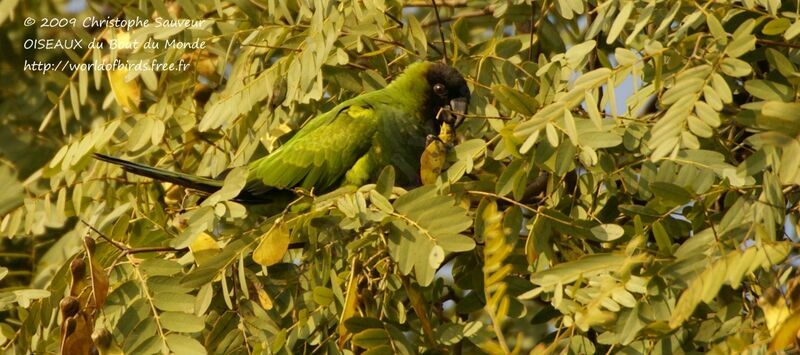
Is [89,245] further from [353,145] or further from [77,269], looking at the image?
[353,145]

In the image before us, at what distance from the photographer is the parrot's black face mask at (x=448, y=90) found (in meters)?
4.06

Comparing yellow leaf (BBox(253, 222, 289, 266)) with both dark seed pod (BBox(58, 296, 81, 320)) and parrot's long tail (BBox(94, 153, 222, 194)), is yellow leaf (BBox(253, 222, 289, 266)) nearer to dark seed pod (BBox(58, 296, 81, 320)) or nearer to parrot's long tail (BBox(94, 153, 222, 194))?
dark seed pod (BBox(58, 296, 81, 320))

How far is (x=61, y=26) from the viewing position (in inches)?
213

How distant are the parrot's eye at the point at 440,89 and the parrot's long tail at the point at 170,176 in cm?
102

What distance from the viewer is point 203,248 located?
3238 mm

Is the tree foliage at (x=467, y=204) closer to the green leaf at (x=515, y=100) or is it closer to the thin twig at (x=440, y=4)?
the green leaf at (x=515, y=100)

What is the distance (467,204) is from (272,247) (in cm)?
61

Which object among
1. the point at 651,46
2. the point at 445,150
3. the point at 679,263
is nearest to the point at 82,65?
the point at 445,150

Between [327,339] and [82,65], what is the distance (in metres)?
1.87

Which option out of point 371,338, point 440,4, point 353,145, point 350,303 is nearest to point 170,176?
point 353,145

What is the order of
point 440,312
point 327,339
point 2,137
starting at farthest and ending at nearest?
point 2,137 < point 440,312 < point 327,339

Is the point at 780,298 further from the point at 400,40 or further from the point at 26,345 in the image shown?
the point at 26,345

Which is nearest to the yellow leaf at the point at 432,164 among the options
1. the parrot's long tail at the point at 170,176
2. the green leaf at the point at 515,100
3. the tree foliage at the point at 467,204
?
the tree foliage at the point at 467,204

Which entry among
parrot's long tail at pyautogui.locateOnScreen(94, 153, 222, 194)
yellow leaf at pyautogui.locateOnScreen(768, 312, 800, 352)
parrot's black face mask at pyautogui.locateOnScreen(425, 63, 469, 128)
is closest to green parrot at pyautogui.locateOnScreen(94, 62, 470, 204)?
parrot's black face mask at pyautogui.locateOnScreen(425, 63, 469, 128)
